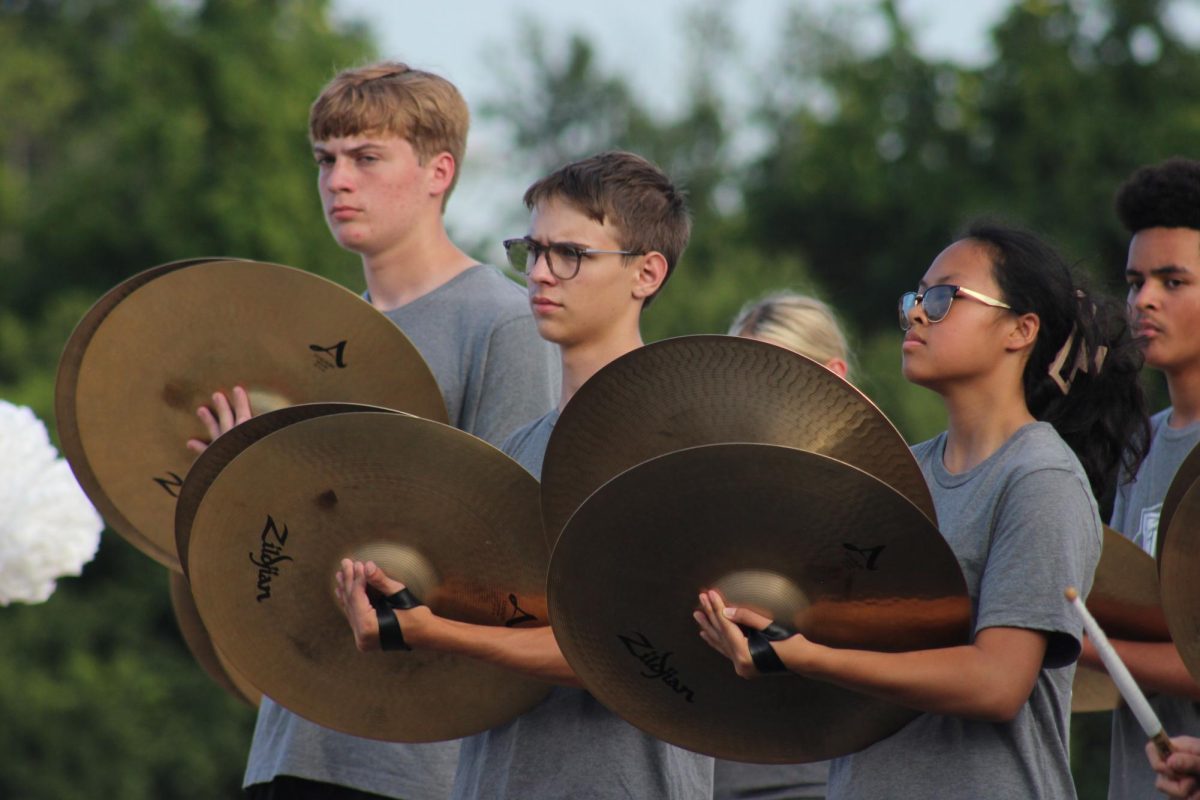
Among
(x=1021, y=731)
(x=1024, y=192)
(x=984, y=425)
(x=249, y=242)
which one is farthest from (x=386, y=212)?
(x=1024, y=192)

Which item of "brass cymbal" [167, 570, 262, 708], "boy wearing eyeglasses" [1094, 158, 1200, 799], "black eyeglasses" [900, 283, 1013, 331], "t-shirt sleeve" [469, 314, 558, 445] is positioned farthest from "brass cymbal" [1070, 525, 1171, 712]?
"brass cymbal" [167, 570, 262, 708]

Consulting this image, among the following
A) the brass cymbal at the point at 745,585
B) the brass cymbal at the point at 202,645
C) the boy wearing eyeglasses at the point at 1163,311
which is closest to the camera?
the brass cymbal at the point at 745,585

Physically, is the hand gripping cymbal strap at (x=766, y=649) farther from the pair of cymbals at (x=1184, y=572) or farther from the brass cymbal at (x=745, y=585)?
the pair of cymbals at (x=1184, y=572)

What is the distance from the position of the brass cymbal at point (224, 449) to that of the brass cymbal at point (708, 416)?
48cm

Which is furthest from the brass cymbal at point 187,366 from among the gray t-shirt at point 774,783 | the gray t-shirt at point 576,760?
the gray t-shirt at point 774,783

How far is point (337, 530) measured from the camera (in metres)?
3.91

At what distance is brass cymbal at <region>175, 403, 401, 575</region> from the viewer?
3.97 meters

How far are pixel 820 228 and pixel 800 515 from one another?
25127mm

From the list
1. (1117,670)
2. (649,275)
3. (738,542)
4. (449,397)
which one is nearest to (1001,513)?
(738,542)

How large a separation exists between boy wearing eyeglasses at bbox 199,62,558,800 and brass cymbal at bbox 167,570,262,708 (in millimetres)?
212

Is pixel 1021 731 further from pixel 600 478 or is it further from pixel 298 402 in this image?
pixel 298 402

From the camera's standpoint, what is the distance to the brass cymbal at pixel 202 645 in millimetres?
5031

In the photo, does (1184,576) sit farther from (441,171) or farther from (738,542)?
(441,171)

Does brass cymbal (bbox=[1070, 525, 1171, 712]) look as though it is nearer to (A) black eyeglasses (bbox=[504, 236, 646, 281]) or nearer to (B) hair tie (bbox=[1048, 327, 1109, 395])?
(B) hair tie (bbox=[1048, 327, 1109, 395])
